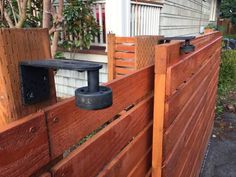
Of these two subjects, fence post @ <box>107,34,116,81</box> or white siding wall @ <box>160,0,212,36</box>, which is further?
white siding wall @ <box>160,0,212,36</box>

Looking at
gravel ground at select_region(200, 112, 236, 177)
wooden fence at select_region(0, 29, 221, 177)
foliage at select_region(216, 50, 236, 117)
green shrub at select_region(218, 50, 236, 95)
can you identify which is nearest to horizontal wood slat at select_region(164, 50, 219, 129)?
wooden fence at select_region(0, 29, 221, 177)

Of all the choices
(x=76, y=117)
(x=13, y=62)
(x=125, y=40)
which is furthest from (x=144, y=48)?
(x=13, y=62)

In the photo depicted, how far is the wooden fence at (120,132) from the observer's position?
A: 24.2 inches

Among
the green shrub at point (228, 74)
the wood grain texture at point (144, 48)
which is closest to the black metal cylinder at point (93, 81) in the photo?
the wood grain texture at point (144, 48)

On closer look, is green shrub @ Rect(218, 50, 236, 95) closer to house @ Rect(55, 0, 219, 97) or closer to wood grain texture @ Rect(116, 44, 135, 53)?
house @ Rect(55, 0, 219, 97)

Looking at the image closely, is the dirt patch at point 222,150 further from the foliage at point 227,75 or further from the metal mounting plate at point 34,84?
the metal mounting plate at point 34,84

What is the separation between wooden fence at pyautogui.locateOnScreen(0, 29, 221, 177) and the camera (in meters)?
0.61

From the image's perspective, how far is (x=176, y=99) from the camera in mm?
1516

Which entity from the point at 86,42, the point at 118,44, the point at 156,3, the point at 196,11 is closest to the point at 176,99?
the point at 118,44

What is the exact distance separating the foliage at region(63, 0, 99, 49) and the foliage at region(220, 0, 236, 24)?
73.5 feet

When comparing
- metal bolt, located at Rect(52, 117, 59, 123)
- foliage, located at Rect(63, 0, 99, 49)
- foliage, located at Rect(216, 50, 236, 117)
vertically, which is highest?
foliage, located at Rect(63, 0, 99, 49)

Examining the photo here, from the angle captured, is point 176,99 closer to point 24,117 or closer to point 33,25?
point 24,117

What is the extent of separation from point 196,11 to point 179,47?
992cm

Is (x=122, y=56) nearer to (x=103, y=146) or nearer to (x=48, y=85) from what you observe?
(x=103, y=146)
